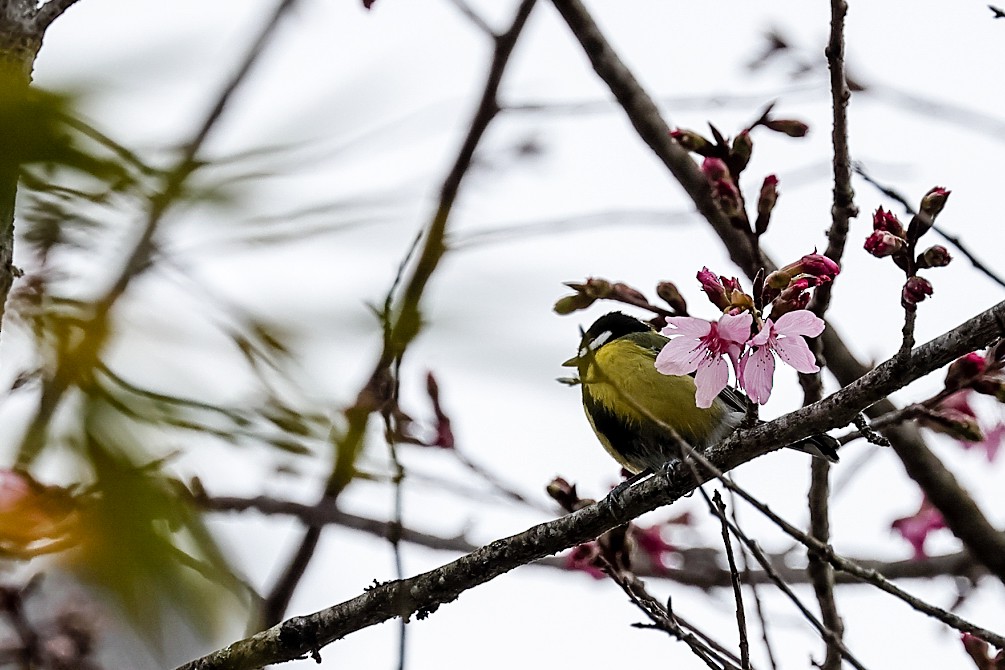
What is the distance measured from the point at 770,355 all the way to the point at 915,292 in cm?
33

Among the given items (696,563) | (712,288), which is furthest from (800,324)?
(696,563)

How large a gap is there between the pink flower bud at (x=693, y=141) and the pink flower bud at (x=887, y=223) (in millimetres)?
568

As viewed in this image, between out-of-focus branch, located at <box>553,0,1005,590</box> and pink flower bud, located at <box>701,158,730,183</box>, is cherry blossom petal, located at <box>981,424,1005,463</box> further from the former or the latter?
pink flower bud, located at <box>701,158,730,183</box>

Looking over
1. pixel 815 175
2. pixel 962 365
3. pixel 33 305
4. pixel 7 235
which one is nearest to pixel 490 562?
pixel 962 365

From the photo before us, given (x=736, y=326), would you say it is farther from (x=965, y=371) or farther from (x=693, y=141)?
(x=693, y=141)

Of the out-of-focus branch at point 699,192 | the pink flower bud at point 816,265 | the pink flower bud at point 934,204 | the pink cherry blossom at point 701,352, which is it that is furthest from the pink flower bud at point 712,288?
the out-of-focus branch at point 699,192

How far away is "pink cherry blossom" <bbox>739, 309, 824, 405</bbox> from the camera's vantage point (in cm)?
204

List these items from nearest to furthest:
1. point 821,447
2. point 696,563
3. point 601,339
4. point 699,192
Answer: point 821,447
point 699,192
point 601,339
point 696,563

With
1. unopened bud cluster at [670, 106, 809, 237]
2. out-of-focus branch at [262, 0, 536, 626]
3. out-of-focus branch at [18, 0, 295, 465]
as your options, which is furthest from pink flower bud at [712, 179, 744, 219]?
out-of-focus branch at [18, 0, 295, 465]

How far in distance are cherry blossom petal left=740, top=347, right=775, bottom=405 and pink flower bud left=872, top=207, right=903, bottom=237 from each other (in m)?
0.32

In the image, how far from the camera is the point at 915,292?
1870 mm

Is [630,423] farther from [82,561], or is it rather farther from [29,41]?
[82,561]

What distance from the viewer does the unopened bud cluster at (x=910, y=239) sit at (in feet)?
6.34

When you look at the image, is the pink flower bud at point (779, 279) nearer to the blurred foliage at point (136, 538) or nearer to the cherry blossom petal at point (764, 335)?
the cherry blossom petal at point (764, 335)
